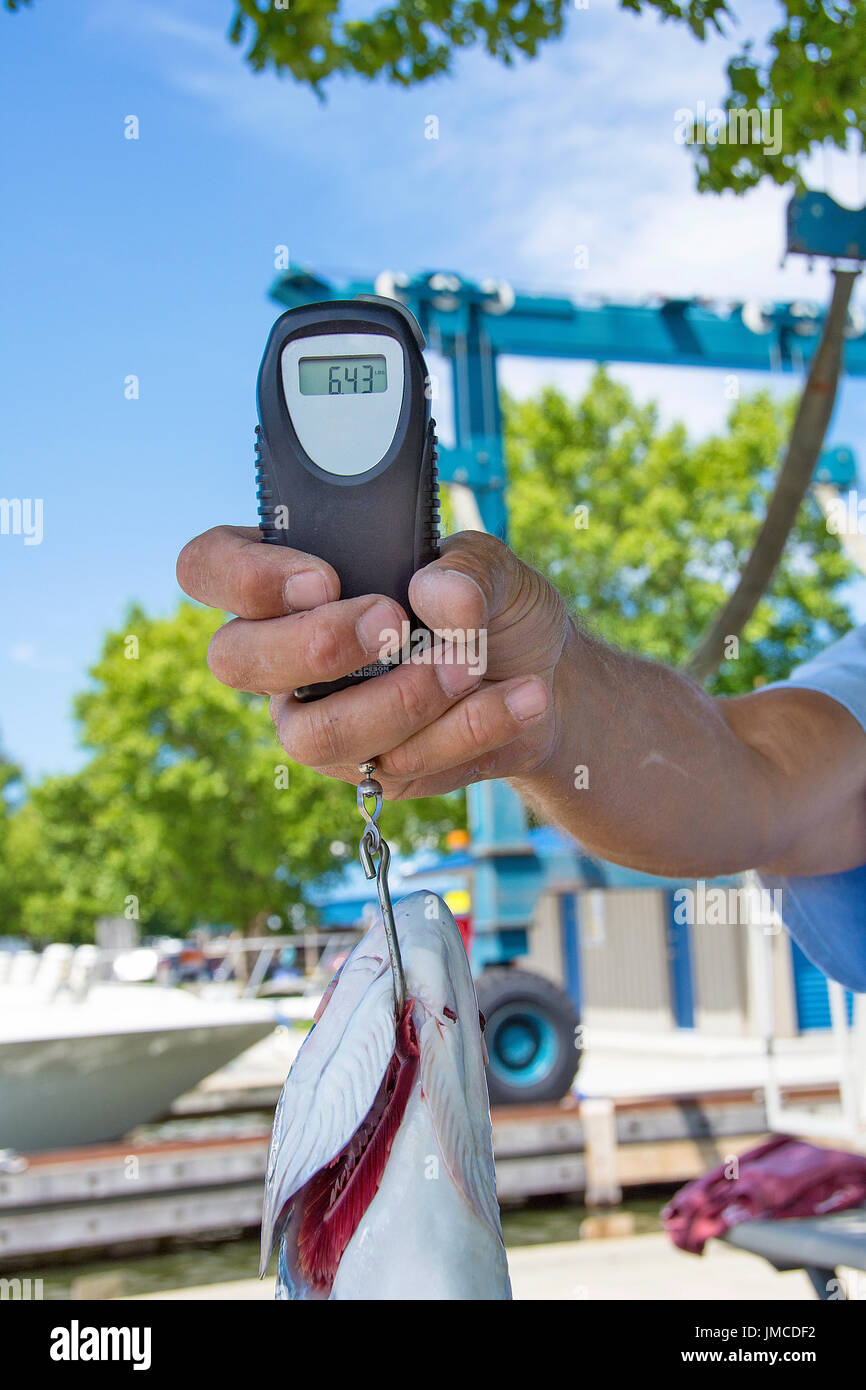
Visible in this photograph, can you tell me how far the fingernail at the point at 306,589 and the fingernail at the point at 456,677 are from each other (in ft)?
0.36

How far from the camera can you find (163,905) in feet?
86.0

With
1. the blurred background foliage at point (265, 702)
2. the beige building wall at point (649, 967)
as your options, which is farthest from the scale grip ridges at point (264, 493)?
the beige building wall at point (649, 967)

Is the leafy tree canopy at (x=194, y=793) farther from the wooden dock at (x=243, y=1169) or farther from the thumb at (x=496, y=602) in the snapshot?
the thumb at (x=496, y=602)

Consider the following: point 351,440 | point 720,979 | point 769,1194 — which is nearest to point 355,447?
point 351,440

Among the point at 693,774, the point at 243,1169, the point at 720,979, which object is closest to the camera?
the point at 693,774

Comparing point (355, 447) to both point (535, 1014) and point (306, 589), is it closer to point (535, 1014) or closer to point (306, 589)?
point (306, 589)

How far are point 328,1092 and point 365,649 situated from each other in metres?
0.33

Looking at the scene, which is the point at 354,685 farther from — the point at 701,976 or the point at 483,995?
the point at 701,976

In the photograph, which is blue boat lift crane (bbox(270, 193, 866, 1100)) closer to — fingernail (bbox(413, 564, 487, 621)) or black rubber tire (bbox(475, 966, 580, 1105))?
black rubber tire (bbox(475, 966, 580, 1105))

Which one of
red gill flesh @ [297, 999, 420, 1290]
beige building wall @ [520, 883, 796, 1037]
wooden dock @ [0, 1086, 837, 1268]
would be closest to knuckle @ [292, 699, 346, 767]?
red gill flesh @ [297, 999, 420, 1290]

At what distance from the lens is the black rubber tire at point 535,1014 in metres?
5.80

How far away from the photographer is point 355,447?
0.90 m

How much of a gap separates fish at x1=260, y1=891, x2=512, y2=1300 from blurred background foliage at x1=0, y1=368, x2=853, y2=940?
9869 millimetres
